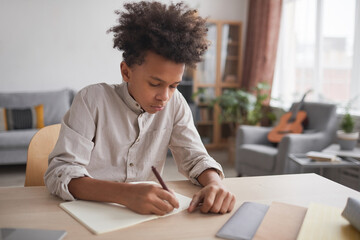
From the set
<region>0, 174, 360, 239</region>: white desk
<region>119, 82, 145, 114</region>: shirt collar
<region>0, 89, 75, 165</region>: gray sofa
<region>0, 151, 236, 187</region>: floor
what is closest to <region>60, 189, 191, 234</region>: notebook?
<region>0, 174, 360, 239</region>: white desk

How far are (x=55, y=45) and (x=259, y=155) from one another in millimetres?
2973

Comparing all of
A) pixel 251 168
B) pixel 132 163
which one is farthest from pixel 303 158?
pixel 132 163

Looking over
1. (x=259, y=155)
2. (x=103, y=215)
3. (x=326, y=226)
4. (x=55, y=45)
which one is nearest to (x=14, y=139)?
(x=55, y=45)

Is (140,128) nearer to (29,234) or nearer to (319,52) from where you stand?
(29,234)

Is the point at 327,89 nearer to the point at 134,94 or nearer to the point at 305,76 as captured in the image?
the point at 305,76

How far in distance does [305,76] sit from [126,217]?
3.80 metres

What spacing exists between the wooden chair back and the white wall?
3.49m

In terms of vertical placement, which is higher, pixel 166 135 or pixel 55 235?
pixel 166 135

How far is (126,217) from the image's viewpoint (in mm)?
804

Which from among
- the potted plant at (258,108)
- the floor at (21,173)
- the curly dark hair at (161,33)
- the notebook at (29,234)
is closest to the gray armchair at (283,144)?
the floor at (21,173)

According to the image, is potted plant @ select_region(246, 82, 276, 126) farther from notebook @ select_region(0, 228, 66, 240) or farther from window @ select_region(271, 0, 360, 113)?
notebook @ select_region(0, 228, 66, 240)

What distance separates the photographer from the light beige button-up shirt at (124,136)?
3.54 feet

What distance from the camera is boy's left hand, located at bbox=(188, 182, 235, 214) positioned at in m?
0.86

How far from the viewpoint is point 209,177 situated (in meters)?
1.06
